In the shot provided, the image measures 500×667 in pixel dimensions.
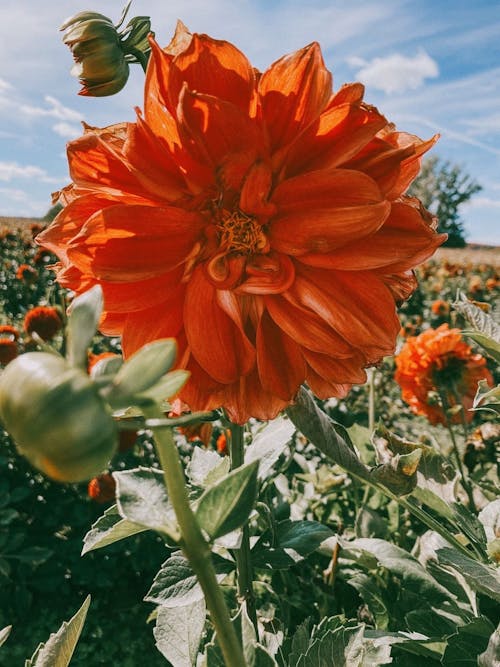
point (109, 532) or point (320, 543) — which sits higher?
point (109, 532)

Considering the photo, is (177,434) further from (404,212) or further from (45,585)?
(404,212)

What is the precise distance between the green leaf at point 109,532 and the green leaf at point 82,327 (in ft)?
0.80

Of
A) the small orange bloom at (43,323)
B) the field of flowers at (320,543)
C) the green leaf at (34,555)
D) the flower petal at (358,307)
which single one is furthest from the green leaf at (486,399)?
the small orange bloom at (43,323)

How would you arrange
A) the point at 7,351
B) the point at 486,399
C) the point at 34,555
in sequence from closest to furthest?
the point at 486,399 → the point at 34,555 → the point at 7,351

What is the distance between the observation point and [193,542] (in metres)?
0.38

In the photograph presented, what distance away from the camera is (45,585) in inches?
87.3

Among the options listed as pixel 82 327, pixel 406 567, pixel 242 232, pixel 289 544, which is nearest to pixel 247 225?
pixel 242 232

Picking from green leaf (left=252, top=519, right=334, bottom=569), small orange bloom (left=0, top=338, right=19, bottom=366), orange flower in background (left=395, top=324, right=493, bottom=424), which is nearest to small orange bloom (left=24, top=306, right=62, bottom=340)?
small orange bloom (left=0, top=338, right=19, bottom=366)

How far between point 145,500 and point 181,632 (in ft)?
1.48

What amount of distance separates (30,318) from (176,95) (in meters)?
2.05

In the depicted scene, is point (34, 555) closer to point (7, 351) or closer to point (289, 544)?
point (7, 351)

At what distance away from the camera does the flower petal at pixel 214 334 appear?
0.71 m

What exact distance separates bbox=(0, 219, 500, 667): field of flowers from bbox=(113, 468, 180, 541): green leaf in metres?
0.02

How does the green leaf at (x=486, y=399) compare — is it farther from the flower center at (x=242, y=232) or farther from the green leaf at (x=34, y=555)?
the green leaf at (x=34, y=555)
